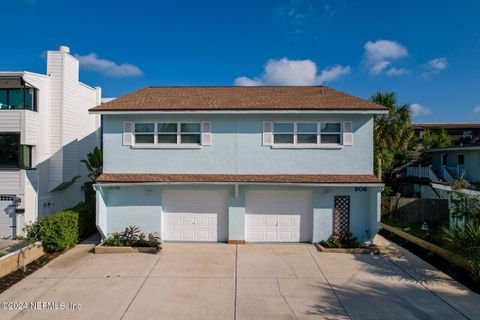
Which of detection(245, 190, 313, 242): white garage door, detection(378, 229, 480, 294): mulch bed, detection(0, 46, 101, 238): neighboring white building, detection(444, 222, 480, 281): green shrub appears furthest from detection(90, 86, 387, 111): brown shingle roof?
detection(378, 229, 480, 294): mulch bed

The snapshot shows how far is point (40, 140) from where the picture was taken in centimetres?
1402

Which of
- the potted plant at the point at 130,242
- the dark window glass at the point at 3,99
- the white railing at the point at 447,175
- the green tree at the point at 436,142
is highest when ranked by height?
the dark window glass at the point at 3,99

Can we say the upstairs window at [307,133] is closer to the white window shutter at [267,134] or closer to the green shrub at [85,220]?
the white window shutter at [267,134]

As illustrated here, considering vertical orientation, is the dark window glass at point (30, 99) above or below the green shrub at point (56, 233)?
above

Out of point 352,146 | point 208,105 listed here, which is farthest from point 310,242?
point 208,105

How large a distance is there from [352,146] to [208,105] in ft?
21.2

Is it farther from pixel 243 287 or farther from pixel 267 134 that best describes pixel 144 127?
pixel 243 287

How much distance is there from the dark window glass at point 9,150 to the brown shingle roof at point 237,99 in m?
5.00

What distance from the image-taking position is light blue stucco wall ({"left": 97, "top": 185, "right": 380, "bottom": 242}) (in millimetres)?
11758

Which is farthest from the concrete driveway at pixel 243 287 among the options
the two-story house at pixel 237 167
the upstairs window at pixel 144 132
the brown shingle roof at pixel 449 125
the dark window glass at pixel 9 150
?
the brown shingle roof at pixel 449 125

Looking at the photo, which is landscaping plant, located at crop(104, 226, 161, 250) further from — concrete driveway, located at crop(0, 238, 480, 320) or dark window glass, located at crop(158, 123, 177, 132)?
dark window glass, located at crop(158, 123, 177, 132)

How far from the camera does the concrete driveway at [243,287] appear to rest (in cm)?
677

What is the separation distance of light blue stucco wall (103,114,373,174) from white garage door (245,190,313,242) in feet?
4.00

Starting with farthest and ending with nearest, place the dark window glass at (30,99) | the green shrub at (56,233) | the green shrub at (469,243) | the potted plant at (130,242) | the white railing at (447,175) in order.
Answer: the white railing at (447,175) < the dark window glass at (30,99) < the potted plant at (130,242) < the green shrub at (56,233) < the green shrub at (469,243)
